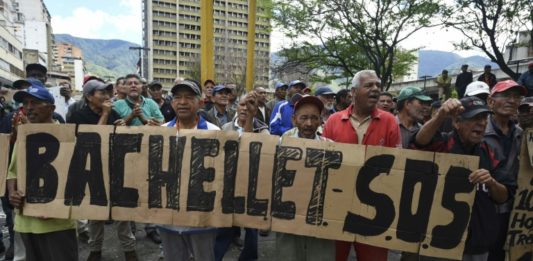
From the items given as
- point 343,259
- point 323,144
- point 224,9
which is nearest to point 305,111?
point 323,144

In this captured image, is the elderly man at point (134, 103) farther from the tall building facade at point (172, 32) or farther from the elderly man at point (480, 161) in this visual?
the tall building facade at point (172, 32)

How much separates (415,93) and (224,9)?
301 ft

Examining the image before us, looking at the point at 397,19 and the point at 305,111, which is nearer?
the point at 305,111

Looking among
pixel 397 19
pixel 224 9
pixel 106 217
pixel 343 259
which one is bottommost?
pixel 343 259

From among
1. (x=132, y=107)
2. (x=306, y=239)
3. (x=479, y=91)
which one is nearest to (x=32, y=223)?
(x=132, y=107)

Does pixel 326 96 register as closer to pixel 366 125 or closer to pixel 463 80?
pixel 366 125

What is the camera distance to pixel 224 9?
90.3 meters

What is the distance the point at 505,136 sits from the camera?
2971 mm

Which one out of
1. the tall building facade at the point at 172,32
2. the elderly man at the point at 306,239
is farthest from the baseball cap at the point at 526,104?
the tall building facade at the point at 172,32

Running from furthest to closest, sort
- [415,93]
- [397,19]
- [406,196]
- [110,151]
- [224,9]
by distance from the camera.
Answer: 1. [224,9]
2. [397,19]
3. [415,93]
4. [110,151]
5. [406,196]

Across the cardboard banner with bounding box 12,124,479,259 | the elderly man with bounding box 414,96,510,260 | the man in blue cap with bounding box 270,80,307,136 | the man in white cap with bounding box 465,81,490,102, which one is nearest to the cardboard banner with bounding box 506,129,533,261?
the elderly man with bounding box 414,96,510,260

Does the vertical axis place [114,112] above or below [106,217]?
above

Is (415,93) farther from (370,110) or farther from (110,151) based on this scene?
(110,151)

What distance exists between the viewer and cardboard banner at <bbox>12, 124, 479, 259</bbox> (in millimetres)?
2645
